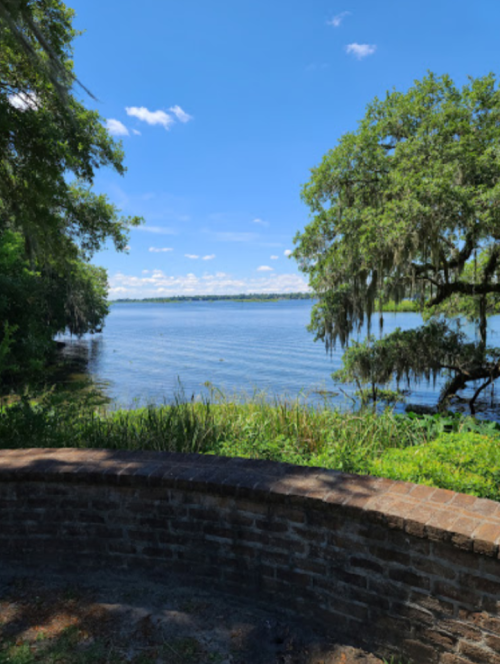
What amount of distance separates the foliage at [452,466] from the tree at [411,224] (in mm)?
7221

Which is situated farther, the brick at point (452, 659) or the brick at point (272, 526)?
the brick at point (272, 526)

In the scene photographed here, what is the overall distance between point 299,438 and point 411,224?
23.3 feet

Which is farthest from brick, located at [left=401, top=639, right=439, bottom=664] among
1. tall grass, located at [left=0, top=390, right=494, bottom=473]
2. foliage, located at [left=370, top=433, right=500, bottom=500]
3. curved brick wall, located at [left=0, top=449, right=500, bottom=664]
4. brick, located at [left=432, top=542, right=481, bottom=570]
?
tall grass, located at [left=0, top=390, right=494, bottom=473]

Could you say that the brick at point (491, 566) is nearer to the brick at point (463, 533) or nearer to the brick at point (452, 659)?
the brick at point (463, 533)

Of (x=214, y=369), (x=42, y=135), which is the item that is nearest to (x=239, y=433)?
(x=42, y=135)

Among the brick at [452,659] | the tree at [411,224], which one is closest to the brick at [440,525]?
the brick at [452,659]

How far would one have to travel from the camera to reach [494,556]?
233cm

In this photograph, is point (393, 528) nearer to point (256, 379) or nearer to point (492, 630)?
point (492, 630)

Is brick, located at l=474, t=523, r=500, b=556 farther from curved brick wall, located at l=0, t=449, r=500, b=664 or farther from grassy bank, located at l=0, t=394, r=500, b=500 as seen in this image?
grassy bank, located at l=0, t=394, r=500, b=500

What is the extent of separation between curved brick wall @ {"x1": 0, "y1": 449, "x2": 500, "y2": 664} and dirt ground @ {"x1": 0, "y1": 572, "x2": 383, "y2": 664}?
0.13 m

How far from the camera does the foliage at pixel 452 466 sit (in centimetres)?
342

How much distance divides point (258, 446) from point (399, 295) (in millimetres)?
10465

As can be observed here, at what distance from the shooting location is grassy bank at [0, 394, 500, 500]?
380cm

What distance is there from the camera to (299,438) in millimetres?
5141
